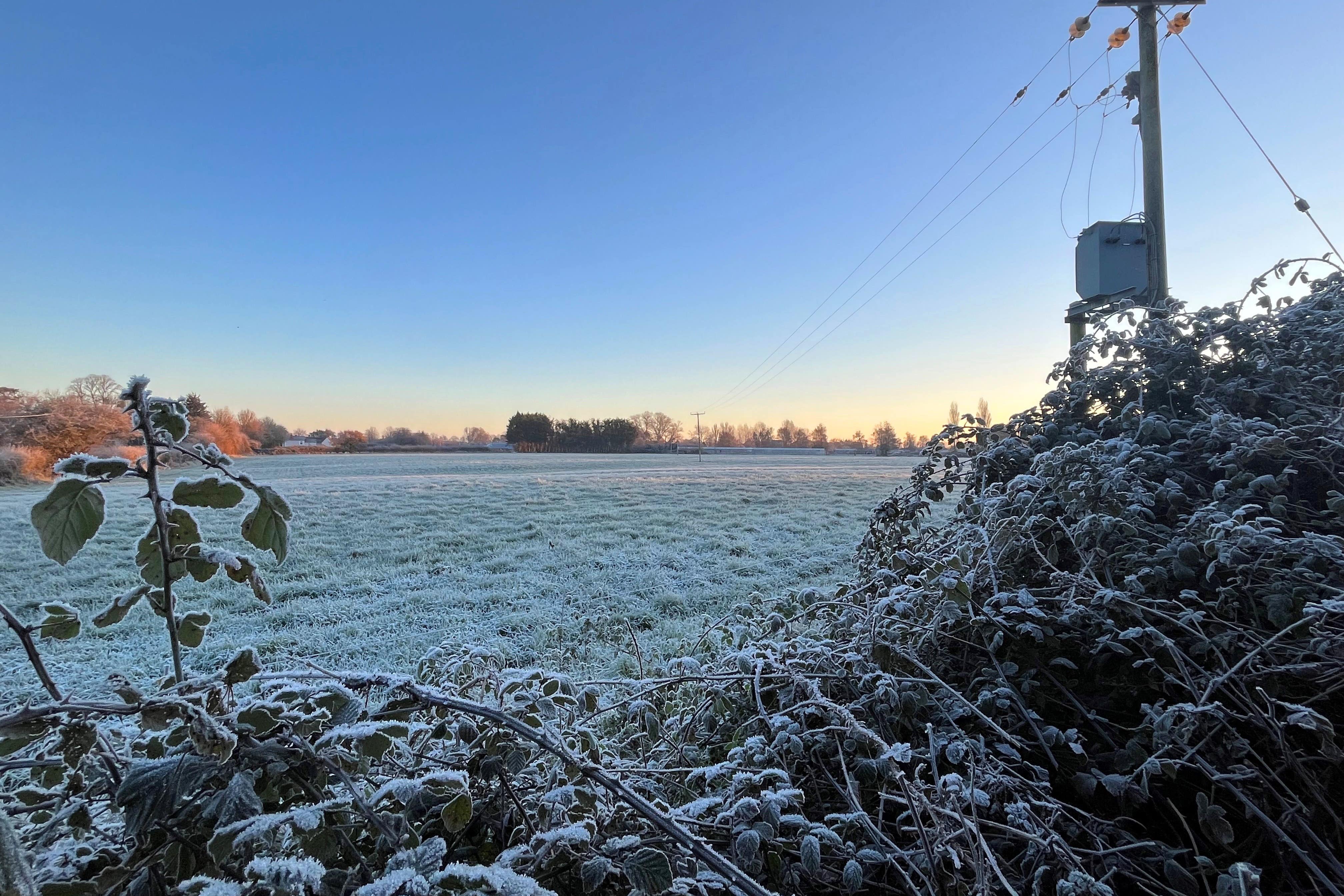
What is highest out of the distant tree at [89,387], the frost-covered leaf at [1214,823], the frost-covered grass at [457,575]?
the distant tree at [89,387]

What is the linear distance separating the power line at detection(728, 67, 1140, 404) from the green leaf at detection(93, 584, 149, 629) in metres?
6.03

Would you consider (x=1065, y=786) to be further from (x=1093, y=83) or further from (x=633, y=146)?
(x=633, y=146)

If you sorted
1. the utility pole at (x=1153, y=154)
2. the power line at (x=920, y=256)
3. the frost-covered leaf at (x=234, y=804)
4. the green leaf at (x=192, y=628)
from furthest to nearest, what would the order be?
the power line at (x=920, y=256) → the utility pole at (x=1153, y=154) → the green leaf at (x=192, y=628) → the frost-covered leaf at (x=234, y=804)

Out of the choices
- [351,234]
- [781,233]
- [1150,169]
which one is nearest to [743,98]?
[781,233]

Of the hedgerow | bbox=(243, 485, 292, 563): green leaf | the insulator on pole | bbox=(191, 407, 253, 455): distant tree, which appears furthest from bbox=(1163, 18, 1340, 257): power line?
bbox=(191, 407, 253, 455): distant tree

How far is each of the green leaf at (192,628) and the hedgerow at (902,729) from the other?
0.04m

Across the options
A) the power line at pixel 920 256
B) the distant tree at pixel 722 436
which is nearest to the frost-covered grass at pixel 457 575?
the power line at pixel 920 256

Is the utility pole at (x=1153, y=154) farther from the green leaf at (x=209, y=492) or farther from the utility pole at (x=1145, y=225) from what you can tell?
the green leaf at (x=209, y=492)

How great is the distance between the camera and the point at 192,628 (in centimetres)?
74

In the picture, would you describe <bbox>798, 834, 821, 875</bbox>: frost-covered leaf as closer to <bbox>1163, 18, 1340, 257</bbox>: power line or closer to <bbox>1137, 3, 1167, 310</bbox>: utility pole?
<bbox>1163, 18, 1340, 257</bbox>: power line

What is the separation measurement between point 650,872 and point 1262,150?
5056 millimetres

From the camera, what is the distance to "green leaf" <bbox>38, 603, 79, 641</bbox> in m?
0.62

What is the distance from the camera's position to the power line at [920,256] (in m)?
6.79

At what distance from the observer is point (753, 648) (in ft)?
4.41
